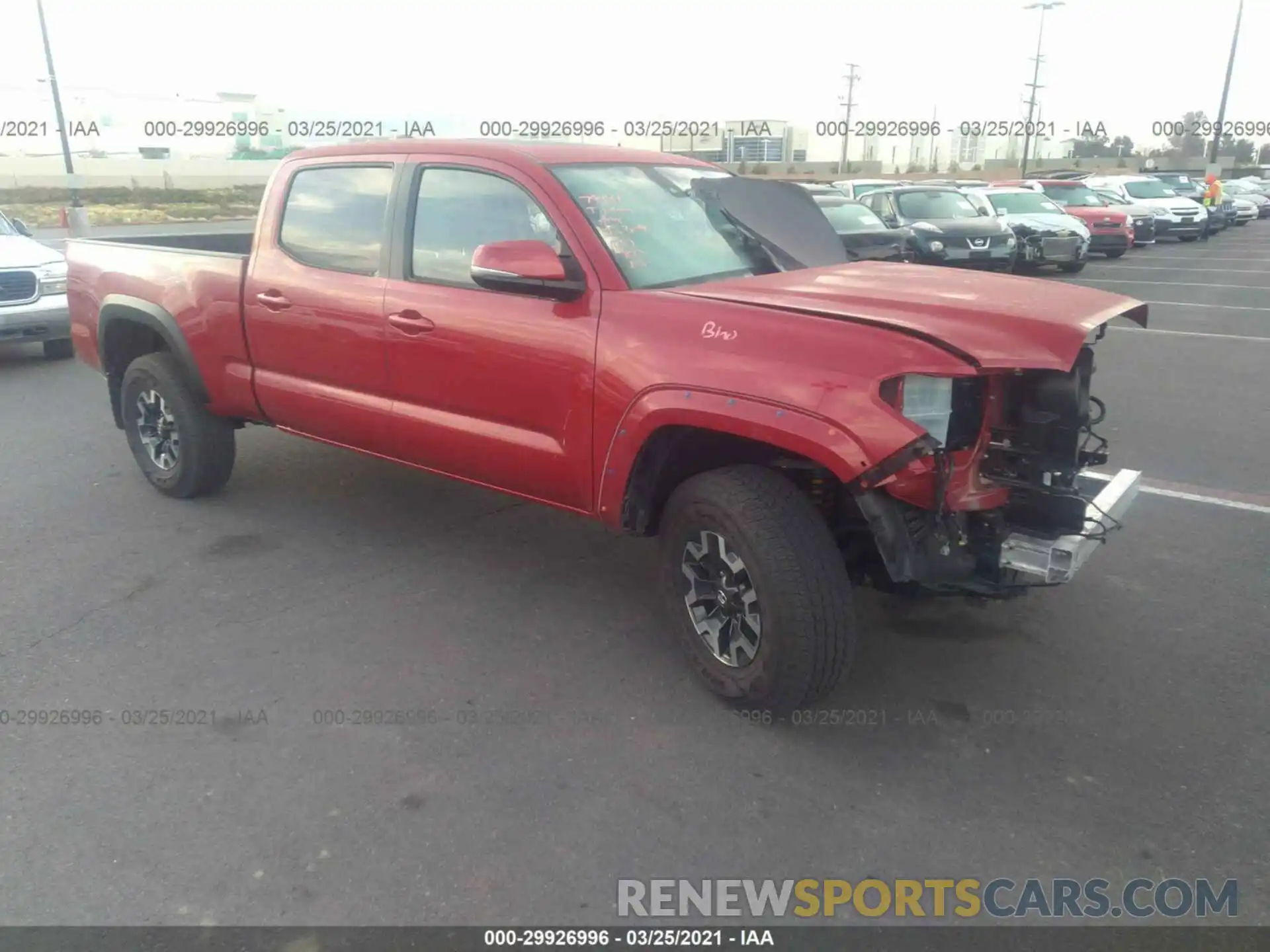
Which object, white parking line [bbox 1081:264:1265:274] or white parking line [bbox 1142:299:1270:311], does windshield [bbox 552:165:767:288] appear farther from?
white parking line [bbox 1081:264:1265:274]

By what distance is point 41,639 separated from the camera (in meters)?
4.07

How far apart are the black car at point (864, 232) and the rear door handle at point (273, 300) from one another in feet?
29.3

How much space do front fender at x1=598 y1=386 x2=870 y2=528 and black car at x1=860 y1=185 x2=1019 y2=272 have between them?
1246cm

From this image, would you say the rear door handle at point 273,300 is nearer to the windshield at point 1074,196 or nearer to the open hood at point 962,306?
the open hood at point 962,306

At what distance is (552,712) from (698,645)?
58 cm

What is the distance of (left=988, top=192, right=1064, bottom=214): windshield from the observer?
18484 millimetres

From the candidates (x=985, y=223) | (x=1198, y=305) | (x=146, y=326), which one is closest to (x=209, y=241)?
(x=146, y=326)

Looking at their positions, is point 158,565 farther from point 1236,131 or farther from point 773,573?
point 1236,131

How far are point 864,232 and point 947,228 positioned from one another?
227 centimetres

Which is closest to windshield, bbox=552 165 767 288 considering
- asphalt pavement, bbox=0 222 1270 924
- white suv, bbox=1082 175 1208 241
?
asphalt pavement, bbox=0 222 1270 924

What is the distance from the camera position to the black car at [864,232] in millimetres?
12852

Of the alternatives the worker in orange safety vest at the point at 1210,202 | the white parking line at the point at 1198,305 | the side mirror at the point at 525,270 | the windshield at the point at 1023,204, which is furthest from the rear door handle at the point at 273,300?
the worker in orange safety vest at the point at 1210,202

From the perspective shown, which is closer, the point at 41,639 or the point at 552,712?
the point at 552,712

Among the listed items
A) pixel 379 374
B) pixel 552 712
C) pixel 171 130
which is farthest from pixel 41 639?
pixel 171 130
